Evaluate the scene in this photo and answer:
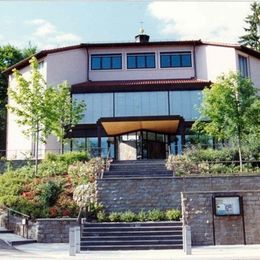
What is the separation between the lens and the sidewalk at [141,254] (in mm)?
13617

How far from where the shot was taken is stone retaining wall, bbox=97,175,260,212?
66.0ft

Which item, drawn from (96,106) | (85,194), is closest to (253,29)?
(96,106)

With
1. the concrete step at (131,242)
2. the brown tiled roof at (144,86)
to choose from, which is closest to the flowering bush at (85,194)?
the concrete step at (131,242)

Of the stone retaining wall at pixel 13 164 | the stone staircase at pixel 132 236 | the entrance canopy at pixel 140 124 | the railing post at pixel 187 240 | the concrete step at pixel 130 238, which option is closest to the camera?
the railing post at pixel 187 240

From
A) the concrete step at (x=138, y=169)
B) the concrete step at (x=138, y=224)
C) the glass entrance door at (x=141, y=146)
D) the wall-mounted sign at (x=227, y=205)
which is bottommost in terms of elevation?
the concrete step at (x=138, y=224)

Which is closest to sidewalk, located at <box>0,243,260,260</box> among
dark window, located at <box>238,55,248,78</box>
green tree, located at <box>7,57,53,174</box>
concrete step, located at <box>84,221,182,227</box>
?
concrete step, located at <box>84,221,182,227</box>

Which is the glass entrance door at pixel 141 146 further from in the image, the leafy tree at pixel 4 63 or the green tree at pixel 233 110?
the leafy tree at pixel 4 63

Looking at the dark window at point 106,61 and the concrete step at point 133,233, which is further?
the dark window at point 106,61

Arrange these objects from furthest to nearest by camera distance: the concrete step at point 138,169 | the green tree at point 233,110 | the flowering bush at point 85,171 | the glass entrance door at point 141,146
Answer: the glass entrance door at point 141,146, the green tree at point 233,110, the concrete step at point 138,169, the flowering bush at point 85,171

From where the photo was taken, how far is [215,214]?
16.9 m

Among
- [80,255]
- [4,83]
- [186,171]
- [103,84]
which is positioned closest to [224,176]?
[186,171]

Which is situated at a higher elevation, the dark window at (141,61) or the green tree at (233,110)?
the dark window at (141,61)

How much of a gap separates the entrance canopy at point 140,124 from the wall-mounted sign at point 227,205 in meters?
11.1

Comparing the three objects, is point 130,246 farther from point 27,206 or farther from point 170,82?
Result: point 170,82
